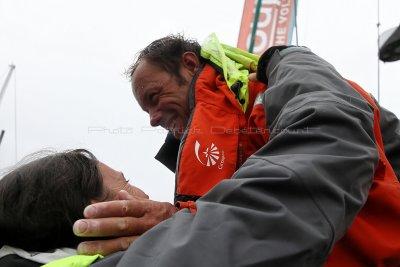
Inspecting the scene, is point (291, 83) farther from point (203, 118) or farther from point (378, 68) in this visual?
point (378, 68)

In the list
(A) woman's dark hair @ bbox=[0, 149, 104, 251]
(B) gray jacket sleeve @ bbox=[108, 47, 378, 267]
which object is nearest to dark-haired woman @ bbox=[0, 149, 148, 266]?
(A) woman's dark hair @ bbox=[0, 149, 104, 251]

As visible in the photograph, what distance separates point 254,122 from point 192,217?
64 centimetres

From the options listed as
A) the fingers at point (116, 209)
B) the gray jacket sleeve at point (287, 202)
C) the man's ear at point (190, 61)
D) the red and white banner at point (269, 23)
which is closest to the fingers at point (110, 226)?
the fingers at point (116, 209)

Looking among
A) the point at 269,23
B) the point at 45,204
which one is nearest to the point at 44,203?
the point at 45,204

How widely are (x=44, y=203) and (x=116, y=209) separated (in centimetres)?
33

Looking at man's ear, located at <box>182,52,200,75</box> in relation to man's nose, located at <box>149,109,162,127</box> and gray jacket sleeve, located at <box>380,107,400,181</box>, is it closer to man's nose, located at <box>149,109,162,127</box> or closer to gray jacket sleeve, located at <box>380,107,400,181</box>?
man's nose, located at <box>149,109,162,127</box>

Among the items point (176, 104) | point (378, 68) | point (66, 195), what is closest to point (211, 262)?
point (66, 195)

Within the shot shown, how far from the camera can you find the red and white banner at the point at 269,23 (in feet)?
15.6

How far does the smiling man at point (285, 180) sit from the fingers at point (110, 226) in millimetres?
15

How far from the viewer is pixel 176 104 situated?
1.89 m

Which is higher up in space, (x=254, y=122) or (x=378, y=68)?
(x=378, y=68)

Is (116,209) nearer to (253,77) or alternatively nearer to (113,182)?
(113,182)

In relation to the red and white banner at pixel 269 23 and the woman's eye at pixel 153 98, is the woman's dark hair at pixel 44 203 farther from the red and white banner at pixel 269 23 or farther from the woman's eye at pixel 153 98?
the red and white banner at pixel 269 23

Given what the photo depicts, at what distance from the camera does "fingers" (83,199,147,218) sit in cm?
90
